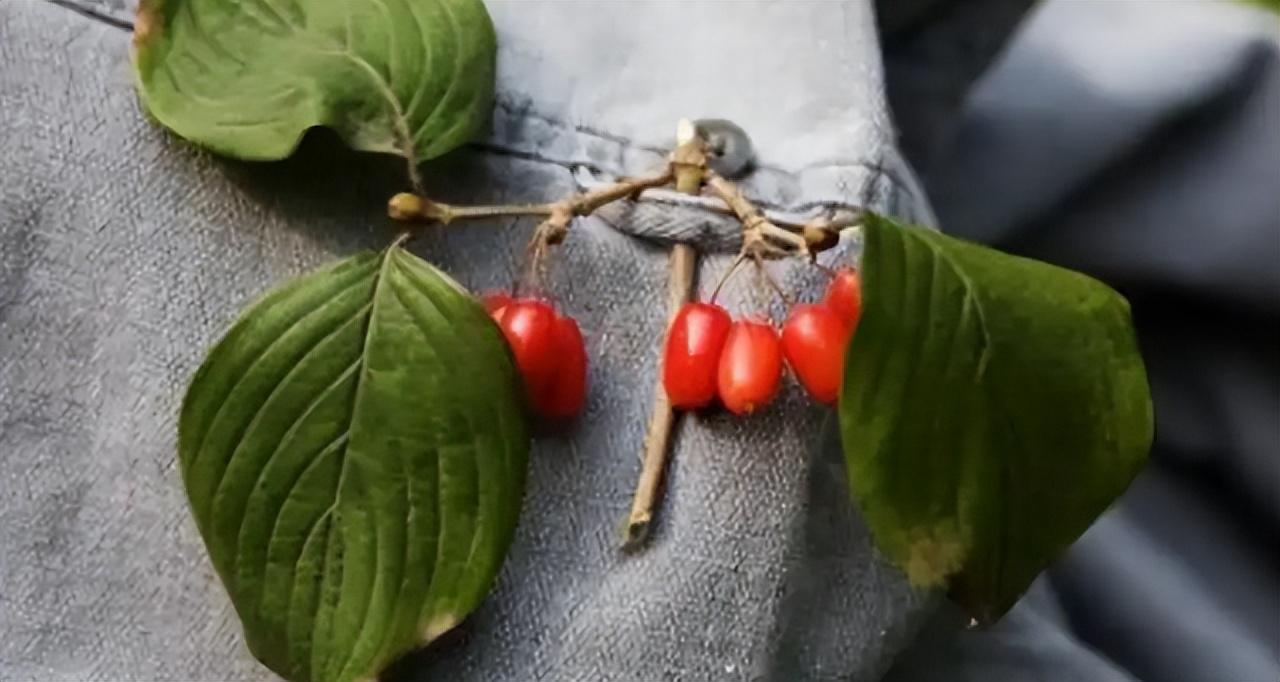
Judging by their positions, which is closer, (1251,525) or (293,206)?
(293,206)

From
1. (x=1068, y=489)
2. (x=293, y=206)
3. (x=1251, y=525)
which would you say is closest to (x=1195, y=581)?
(x=1251, y=525)

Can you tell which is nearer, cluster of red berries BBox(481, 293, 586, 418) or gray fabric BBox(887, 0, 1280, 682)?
cluster of red berries BBox(481, 293, 586, 418)

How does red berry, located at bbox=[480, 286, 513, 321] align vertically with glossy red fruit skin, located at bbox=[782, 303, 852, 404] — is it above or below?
below

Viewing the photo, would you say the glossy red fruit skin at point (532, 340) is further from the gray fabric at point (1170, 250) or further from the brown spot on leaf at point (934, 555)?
the gray fabric at point (1170, 250)

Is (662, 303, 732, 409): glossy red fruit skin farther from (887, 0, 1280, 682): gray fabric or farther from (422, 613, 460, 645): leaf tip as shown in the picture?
(887, 0, 1280, 682): gray fabric

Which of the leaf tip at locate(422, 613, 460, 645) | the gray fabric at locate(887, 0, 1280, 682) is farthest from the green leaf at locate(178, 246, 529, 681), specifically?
the gray fabric at locate(887, 0, 1280, 682)

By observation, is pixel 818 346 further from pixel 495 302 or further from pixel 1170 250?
pixel 1170 250

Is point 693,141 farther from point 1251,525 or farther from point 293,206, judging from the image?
point 1251,525

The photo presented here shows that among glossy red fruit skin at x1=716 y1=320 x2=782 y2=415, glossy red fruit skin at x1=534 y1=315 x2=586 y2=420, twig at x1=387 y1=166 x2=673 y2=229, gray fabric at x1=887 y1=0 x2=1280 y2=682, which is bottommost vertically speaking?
gray fabric at x1=887 y1=0 x2=1280 y2=682
